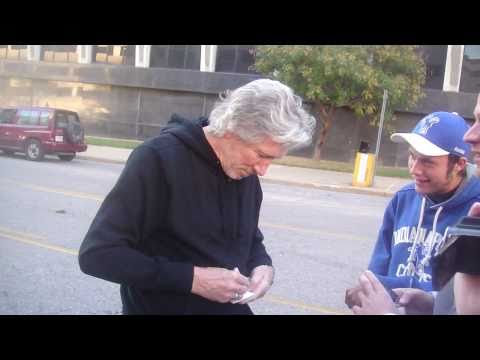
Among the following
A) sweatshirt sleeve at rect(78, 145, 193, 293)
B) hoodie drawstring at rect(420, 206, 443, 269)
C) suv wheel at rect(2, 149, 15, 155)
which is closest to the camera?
sweatshirt sleeve at rect(78, 145, 193, 293)

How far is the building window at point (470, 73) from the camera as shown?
52.2ft

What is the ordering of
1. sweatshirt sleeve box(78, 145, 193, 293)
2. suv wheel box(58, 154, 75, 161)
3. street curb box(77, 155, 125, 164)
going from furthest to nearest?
street curb box(77, 155, 125, 164), suv wheel box(58, 154, 75, 161), sweatshirt sleeve box(78, 145, 193, 293)

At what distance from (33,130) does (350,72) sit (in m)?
7.52

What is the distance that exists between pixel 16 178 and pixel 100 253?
875 cm

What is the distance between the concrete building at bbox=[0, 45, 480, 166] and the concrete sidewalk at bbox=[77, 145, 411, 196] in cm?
297

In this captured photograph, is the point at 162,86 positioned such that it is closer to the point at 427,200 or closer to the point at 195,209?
the point at 427,200

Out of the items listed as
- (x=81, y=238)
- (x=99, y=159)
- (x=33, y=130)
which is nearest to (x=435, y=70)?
(x=99, y=159)

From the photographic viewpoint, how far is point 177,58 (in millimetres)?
19875

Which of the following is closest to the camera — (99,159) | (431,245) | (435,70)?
(431,245)

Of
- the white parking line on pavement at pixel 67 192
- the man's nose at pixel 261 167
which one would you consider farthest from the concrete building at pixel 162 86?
the man's nose at pixel 261 167

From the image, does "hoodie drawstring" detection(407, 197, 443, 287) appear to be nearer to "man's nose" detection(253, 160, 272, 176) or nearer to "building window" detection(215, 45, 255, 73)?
"man's nose" detection(253, 160, 272, 176)

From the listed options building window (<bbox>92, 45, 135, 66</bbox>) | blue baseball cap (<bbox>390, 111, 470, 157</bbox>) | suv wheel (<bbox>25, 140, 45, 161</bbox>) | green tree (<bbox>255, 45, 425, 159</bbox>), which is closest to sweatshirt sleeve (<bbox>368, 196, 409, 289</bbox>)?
blue baseball cap (<bbox>390, 111, 470, 157</bbox>)

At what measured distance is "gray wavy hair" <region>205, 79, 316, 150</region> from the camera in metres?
1.61

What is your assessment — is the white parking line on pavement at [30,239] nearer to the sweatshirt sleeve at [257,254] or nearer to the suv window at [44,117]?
the sweatshirt sleeve at [257,254]
